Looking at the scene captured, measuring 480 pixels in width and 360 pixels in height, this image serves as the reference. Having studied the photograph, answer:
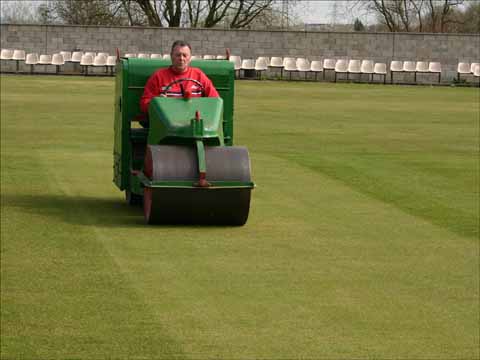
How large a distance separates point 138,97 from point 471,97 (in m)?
30.3

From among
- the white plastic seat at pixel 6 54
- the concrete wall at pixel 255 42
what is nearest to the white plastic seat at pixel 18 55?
the white plastic seat at pixel 6 54

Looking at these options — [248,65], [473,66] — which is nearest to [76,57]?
[248,65]

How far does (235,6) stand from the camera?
71.9m

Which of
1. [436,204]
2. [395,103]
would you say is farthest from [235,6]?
[436,204]

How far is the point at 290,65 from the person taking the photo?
54.4 meters

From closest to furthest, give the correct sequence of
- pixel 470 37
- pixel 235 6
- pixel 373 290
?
pixel 373 290
pixel 470 37
pixel 235 6

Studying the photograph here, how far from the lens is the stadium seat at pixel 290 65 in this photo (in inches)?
2123

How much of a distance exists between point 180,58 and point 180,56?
0.8 inches

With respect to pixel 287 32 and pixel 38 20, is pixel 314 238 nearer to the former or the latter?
pixel 287 32

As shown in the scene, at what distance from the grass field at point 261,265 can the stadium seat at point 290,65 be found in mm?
34686

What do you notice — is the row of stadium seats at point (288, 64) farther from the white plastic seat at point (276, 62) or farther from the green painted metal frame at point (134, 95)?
the green painted metal frame at point (134, 95)

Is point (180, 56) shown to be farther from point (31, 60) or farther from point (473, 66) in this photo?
point (473, 66)

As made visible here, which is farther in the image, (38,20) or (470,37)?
(38,20)

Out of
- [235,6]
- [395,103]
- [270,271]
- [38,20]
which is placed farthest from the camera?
[38,20]
